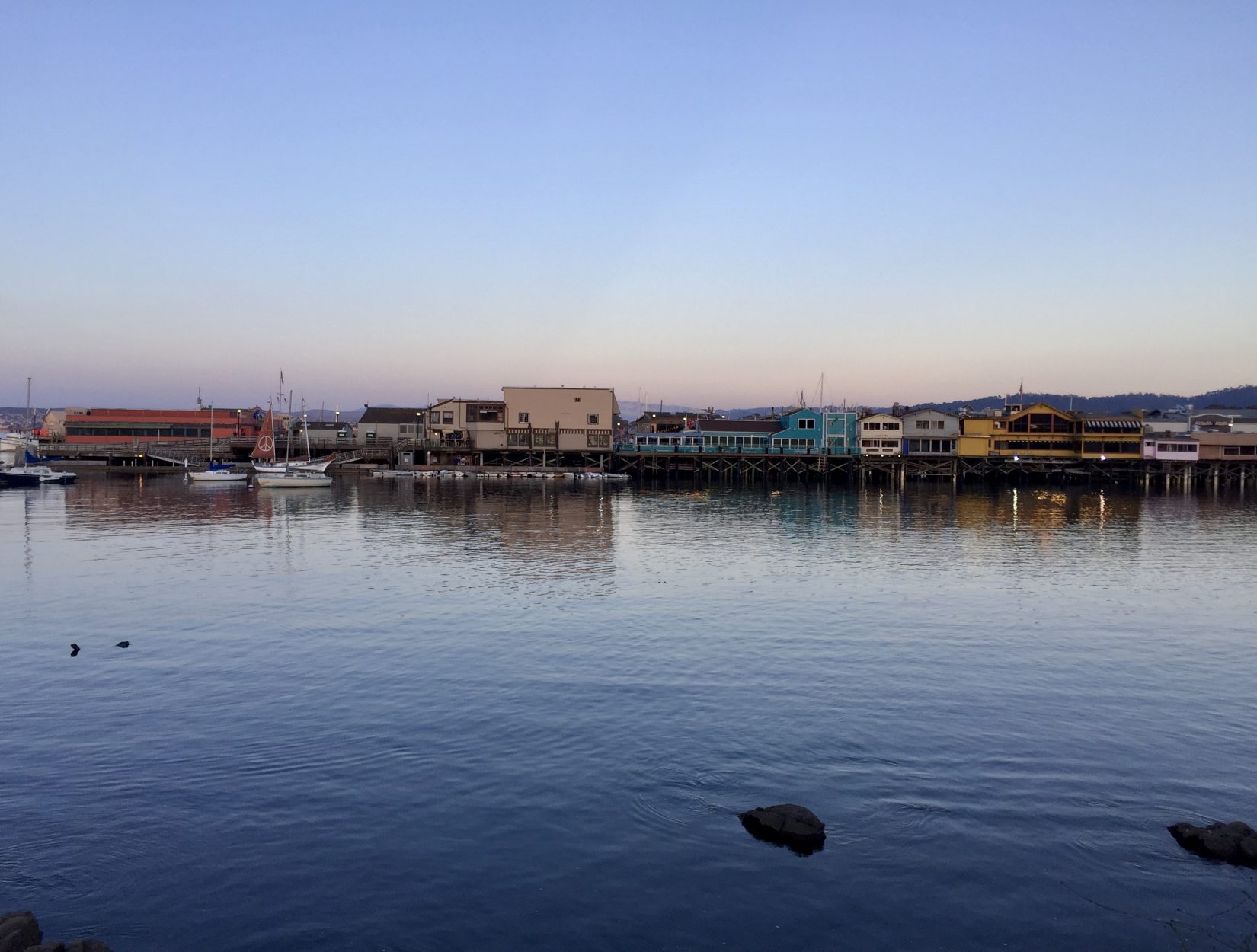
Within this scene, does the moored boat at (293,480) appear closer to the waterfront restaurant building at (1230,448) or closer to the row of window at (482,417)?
the row of window at (482,417)

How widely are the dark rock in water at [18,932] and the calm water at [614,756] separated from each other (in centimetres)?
66

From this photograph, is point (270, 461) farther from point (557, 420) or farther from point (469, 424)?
point (557, 420)

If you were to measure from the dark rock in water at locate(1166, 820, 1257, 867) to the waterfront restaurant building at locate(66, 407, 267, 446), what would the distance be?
452 feet

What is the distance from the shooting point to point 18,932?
1015cm

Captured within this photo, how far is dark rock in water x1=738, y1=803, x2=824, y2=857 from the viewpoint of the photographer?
528 inches

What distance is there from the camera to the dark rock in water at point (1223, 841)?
42.7ft

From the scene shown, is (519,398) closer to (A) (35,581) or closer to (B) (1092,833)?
(A) (35,581)

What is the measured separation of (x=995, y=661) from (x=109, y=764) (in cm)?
2090

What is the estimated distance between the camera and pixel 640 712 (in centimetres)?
1930

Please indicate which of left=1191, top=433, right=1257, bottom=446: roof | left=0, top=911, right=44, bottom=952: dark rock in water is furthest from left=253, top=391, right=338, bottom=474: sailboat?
left=1191, top=433, right=1257, bottom=446: roof

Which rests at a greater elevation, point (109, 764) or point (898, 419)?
point (898, 419)

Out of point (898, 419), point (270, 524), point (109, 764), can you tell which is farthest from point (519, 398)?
point (109, 764)

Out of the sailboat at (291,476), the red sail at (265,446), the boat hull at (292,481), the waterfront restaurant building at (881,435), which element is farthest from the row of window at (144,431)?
the waterfront restaurant building at (881,435)

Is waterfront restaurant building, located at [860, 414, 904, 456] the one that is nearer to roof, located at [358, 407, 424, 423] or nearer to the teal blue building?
the teal blue building
